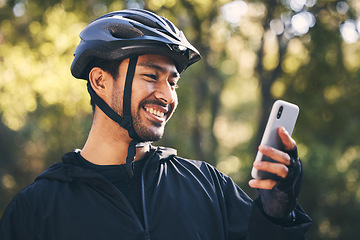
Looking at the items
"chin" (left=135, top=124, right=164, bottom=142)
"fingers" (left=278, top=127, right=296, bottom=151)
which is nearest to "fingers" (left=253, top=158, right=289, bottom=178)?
"fingers" (left=278, top=127, right=296, bottom=151)

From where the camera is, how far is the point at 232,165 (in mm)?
17234

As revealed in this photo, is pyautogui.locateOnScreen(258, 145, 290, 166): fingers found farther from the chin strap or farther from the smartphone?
the chin strap

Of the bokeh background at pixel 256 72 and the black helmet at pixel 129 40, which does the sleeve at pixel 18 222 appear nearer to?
the black helmet at pixel 129 40

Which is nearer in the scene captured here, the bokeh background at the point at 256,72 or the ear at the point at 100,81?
the ear at the point at 100,81

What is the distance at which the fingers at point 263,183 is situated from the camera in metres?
2.19

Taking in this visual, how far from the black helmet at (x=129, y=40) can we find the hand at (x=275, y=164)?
1.17 m

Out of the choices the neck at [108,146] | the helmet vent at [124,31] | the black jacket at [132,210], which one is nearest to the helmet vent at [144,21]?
the helmet vent at [124,31]

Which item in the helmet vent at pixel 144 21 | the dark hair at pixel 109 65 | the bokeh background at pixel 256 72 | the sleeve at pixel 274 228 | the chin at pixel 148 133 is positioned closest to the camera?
the sleeve at pixel 274 228

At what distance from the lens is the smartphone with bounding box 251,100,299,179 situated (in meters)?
2.27

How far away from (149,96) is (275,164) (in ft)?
3.67

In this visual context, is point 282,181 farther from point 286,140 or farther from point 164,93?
point 164,93

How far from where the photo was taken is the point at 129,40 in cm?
300

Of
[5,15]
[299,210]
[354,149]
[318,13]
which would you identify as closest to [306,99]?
[318,13]

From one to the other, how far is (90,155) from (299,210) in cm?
140
